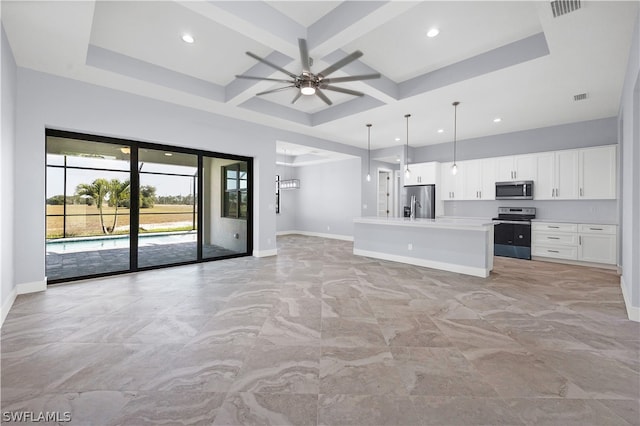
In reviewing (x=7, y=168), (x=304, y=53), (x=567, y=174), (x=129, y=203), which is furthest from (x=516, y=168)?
(x=7, y=168)

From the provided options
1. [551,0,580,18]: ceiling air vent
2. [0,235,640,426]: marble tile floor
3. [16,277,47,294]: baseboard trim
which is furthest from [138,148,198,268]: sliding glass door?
[551,0,580,18]: ceiling air vent

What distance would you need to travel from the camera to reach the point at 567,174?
228 inches

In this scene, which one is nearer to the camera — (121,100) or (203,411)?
(203,411)

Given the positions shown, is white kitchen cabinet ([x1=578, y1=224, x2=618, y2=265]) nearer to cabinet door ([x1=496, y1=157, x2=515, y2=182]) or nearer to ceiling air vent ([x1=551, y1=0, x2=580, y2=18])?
cabinet door ([x1=496, y1=157, x2=515, y2=182])

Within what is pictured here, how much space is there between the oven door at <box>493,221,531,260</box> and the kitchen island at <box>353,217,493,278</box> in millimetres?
1289

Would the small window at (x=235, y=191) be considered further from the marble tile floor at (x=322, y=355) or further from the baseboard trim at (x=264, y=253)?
the marble tile floor at (x=322, y=355)

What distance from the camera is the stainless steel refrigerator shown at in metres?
7.51

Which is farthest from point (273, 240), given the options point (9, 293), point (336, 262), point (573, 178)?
point (573, 178)

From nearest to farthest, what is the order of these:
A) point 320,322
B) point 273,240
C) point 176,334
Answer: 1. point 176,334
2. point 320,322
3. point 273,240

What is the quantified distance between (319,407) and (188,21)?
13.0 ft

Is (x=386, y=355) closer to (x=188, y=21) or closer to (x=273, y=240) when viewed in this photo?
(x=188, y=21)

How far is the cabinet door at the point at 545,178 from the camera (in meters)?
5.97

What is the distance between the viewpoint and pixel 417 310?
10.3ft

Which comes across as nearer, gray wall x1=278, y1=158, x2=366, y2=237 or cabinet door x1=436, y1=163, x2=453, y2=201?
cabinet door x1=436, y1=163, x2=453, y2=201
